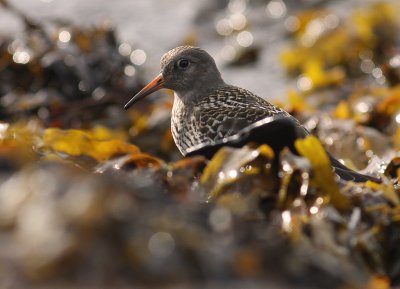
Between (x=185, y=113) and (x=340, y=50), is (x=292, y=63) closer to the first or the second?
(x=340, y=50)

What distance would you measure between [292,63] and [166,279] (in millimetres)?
5466

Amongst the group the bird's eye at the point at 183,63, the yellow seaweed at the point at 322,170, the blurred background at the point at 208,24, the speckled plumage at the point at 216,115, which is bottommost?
the blurred background at the point at 208,24

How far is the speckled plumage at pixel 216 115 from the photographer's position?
438 centimetres

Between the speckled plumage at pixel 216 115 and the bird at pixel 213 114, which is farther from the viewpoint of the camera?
the speckled plumage at pixel 216 115

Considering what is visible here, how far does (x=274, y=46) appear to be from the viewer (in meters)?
8.09

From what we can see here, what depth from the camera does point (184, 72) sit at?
5277 millimetres

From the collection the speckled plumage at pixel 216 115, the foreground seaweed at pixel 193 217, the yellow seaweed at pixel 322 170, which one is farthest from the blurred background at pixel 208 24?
the yellow seaweed at pixel 322 170

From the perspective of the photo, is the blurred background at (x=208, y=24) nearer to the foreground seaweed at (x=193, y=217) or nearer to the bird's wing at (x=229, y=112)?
the bird's wing at (x=229, y=112)

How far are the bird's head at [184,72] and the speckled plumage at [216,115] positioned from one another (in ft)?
0.50

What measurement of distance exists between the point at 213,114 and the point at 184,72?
799mm

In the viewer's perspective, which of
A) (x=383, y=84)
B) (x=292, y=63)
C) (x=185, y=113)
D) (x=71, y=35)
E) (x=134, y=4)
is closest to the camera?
(x=185, y=113)

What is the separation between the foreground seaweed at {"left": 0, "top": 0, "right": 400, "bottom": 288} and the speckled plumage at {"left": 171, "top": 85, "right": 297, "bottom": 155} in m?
0.64

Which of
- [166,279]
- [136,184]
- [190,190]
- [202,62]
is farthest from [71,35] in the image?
[166,279]

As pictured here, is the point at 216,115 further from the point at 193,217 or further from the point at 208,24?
the point at 208,24
